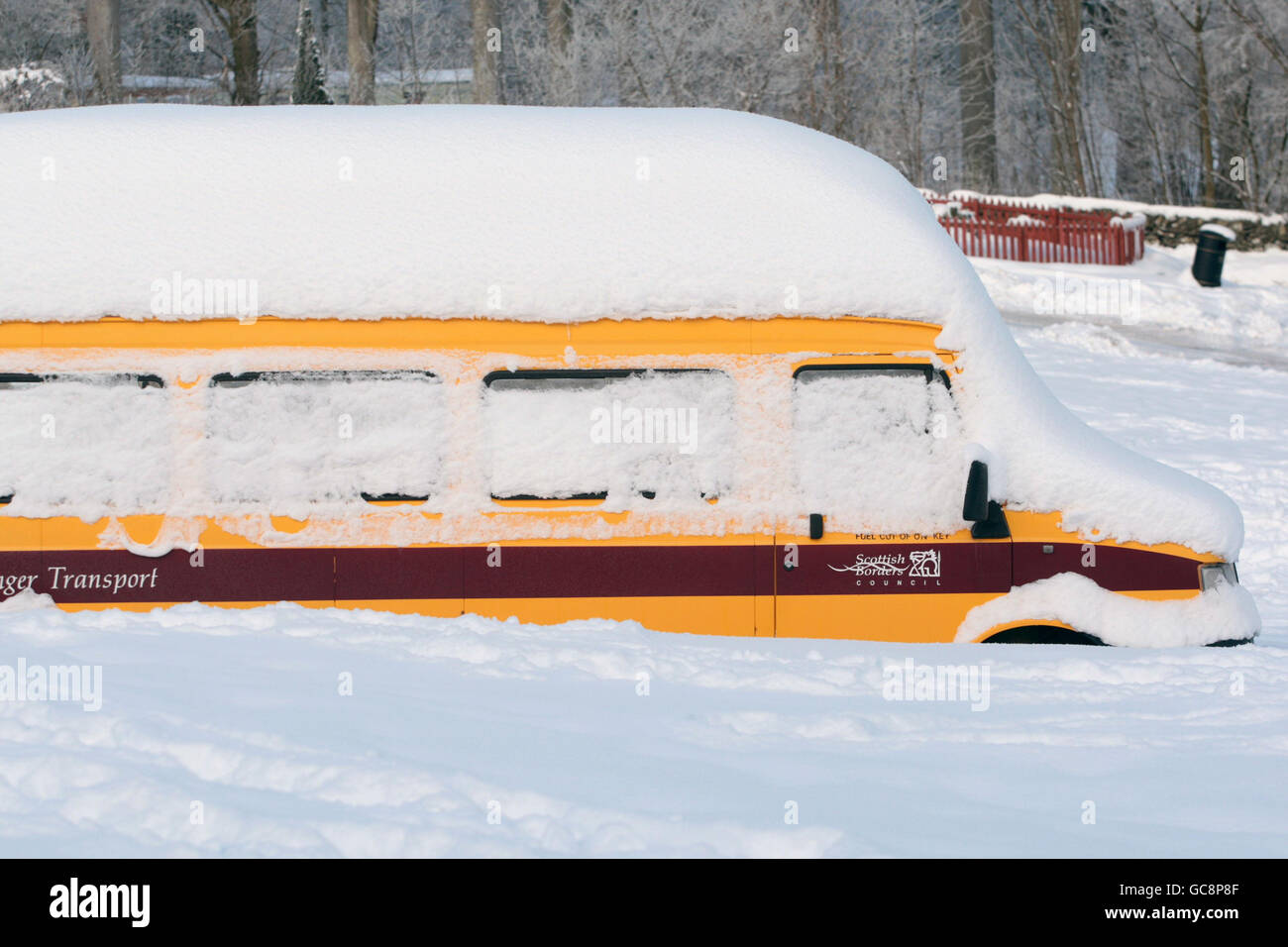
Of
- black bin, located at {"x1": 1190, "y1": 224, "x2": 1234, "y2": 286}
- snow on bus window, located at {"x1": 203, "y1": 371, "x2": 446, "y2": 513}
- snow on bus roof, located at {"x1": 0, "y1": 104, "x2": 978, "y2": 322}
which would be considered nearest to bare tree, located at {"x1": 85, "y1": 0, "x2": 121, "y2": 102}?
black bin, located at {"x1": 1190, "y1": 224, "x2": 1234, "y2": 286}

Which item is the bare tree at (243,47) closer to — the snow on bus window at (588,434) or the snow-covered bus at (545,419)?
the snow-covered bus at (545,419)

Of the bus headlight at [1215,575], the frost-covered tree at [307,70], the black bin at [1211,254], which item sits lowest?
the bus headlight at [1215,575]

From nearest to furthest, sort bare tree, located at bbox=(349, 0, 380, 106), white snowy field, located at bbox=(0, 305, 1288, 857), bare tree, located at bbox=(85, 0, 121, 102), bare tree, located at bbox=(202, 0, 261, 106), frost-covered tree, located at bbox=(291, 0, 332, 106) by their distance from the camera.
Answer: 1. white snowy field, located at bbox=(0, 305, 1288, 857)
2. frost-covered tree, located at bbox=(291, 0, 332, 106)
3. bare tree, located at bbox=(85, 0, 121, 102)
4. bare tree, located at bbox=(202, 0, 261, 106)
5. bare tree, located at bbox=(349, 0, 380, 106)

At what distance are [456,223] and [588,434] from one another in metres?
1.04

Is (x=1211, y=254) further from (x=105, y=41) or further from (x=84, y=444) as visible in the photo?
(x=105, y=41)

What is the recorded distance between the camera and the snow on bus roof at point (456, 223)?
5.49 m

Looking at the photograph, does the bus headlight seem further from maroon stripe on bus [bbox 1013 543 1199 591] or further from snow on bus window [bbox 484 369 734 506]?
snow on bus window [bbox 484 369 734 506]

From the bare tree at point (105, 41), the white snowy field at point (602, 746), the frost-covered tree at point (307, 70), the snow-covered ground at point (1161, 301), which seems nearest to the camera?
the white snowy field at point (602, 746)

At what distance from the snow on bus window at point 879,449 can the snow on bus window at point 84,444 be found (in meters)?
2.58

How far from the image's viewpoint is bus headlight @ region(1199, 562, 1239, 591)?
5.76m

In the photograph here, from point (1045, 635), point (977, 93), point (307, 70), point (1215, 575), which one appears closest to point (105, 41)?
point (307, 70)

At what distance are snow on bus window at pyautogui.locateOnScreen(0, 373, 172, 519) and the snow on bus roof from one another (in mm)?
297

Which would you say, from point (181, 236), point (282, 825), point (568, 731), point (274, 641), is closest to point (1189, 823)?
point (568, 731)

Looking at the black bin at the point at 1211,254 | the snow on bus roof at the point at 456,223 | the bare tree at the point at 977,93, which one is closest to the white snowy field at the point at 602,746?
the snow on bus roof at the point at 456,223
